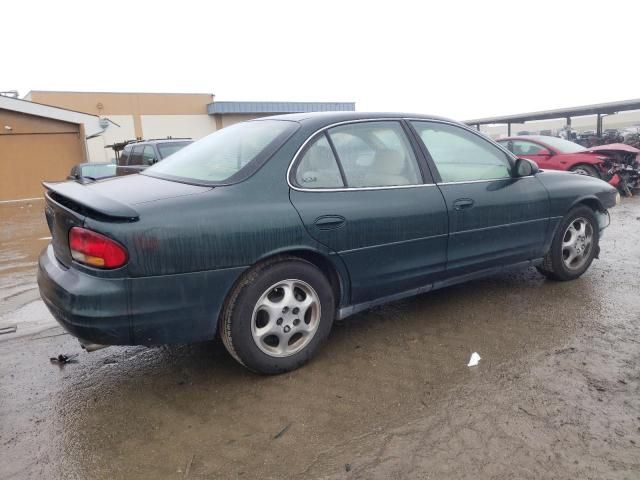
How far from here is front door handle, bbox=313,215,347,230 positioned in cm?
296

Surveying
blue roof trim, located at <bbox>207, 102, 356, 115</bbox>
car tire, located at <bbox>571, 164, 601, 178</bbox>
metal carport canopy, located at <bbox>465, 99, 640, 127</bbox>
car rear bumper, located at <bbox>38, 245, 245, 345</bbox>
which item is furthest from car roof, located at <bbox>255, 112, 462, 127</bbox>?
blue roof trim, located at <bbox>207, 102, 356, 115</bbox>

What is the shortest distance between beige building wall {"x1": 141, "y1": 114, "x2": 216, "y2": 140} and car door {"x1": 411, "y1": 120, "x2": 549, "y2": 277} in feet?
97.3

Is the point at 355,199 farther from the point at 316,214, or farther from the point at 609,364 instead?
the point at 609,364

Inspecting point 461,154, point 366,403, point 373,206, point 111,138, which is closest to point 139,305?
point 366,403

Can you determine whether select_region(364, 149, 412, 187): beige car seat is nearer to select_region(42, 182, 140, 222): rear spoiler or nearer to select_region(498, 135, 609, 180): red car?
select_region(42, 182, 140, 222): rear spoiler

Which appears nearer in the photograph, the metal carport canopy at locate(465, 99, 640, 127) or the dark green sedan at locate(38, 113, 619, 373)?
the dark green sedan at locate(38, 113, 619, 373)

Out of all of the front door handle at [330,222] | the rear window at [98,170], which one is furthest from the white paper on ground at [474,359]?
the rear window at [98,170]

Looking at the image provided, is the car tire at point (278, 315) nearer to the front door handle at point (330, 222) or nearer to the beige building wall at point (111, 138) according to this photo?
the front door handle at point (330, 222)

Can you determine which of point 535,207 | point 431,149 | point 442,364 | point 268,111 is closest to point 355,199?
point 431,149

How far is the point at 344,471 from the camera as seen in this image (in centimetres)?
217

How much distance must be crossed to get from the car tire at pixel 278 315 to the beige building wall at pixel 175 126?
99.8ft

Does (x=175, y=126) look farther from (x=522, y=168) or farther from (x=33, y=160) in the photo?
(x=522, y=168)

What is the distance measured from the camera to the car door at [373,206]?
3039 millimetres

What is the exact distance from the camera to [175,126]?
3216 cm
